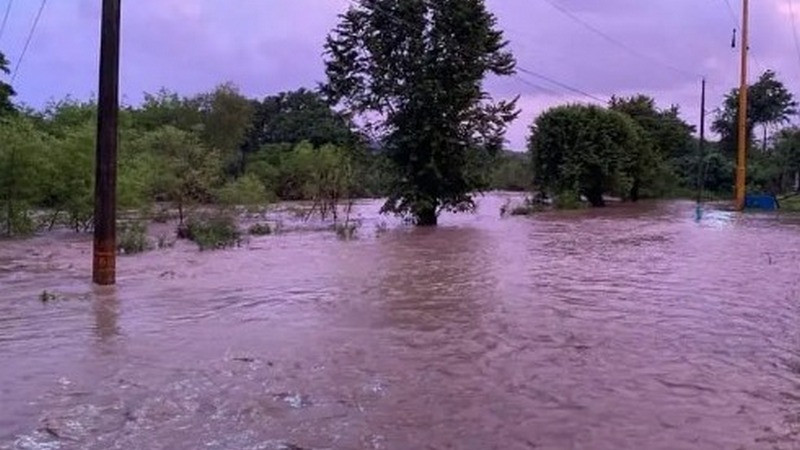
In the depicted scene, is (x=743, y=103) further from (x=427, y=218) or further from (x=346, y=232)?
(x=346, y=232)

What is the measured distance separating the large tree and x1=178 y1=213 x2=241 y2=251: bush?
6411 millimetres

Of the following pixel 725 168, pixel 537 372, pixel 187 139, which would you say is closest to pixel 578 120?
pixel 187 139

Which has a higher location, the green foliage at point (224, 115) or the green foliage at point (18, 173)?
the green foliage at point (224, 115)

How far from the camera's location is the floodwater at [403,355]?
21.6ft

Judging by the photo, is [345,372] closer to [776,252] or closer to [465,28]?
[776,252]

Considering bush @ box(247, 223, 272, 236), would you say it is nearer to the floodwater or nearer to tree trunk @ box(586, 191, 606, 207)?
the floodwater

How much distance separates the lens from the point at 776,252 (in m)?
22.4

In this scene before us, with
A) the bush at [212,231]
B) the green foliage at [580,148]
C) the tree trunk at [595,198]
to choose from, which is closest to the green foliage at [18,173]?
the bush at [212,231]

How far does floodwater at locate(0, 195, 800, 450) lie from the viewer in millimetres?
6582

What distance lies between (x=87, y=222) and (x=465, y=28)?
43.5ft

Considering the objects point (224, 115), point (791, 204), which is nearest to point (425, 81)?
point (791, 204)

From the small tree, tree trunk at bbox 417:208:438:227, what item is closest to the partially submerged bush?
tree trunk at bbox 417:208:438:227

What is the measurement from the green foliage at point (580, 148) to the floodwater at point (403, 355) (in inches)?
1008

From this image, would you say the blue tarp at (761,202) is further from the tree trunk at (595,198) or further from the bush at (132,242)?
the bush at (132,242)
